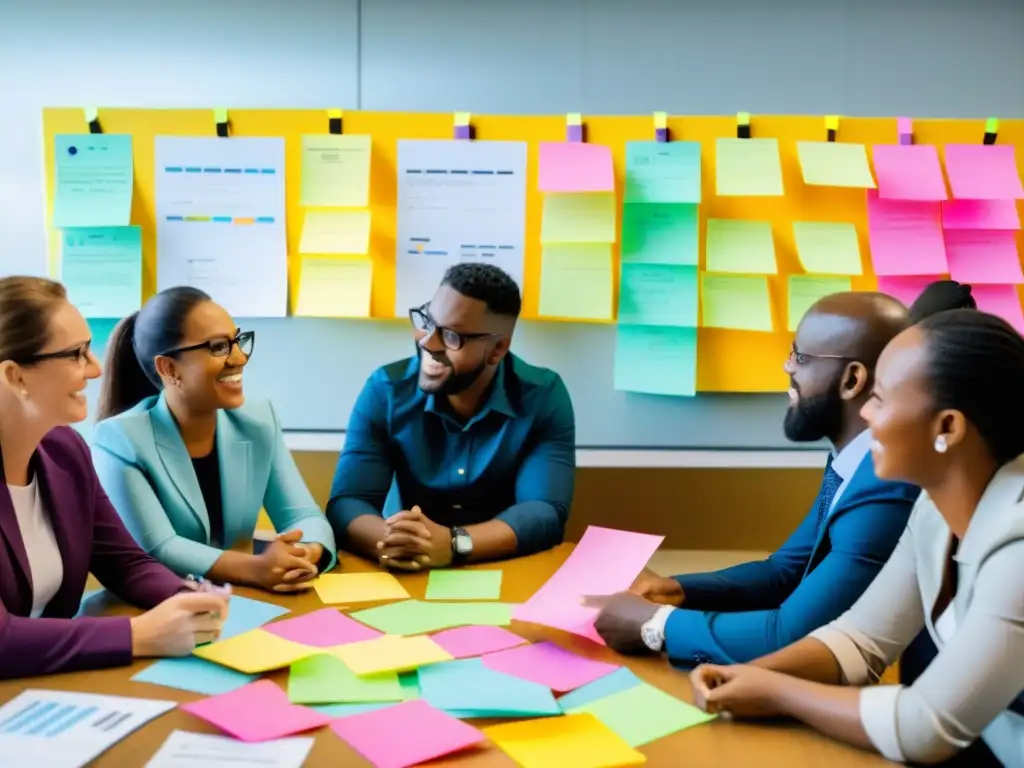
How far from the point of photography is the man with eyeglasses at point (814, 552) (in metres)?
1.30

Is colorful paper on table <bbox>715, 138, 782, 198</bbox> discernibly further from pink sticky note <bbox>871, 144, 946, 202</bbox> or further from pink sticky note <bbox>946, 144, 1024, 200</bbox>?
pink sticky note <bbox>946, 144, 1024, 200</bbox>

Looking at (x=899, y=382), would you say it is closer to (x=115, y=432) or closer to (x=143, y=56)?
(x=115, y=432)

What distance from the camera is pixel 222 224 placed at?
240 cm

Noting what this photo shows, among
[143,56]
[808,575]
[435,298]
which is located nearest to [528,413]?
[435,298]

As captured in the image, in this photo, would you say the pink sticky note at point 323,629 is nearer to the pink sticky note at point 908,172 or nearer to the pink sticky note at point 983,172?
the pink sticky note at point 908,172


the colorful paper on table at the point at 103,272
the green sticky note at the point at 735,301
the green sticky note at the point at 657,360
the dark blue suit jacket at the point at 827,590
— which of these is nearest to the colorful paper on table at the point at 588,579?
the dark blue suit jacket at the point at 827,590

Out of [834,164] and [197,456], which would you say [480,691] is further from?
[834,164]

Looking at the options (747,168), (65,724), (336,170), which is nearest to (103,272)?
(336,170)

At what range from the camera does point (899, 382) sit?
1.13m

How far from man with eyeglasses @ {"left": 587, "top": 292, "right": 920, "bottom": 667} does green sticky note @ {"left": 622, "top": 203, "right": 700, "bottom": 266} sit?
78cm

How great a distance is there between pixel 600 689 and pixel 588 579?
0.35 metres

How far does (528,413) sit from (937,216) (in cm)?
124

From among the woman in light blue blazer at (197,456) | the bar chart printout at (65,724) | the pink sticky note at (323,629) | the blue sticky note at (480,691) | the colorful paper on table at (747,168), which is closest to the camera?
the bar chart printout at (65,724)

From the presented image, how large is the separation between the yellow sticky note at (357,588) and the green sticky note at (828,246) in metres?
1.40
